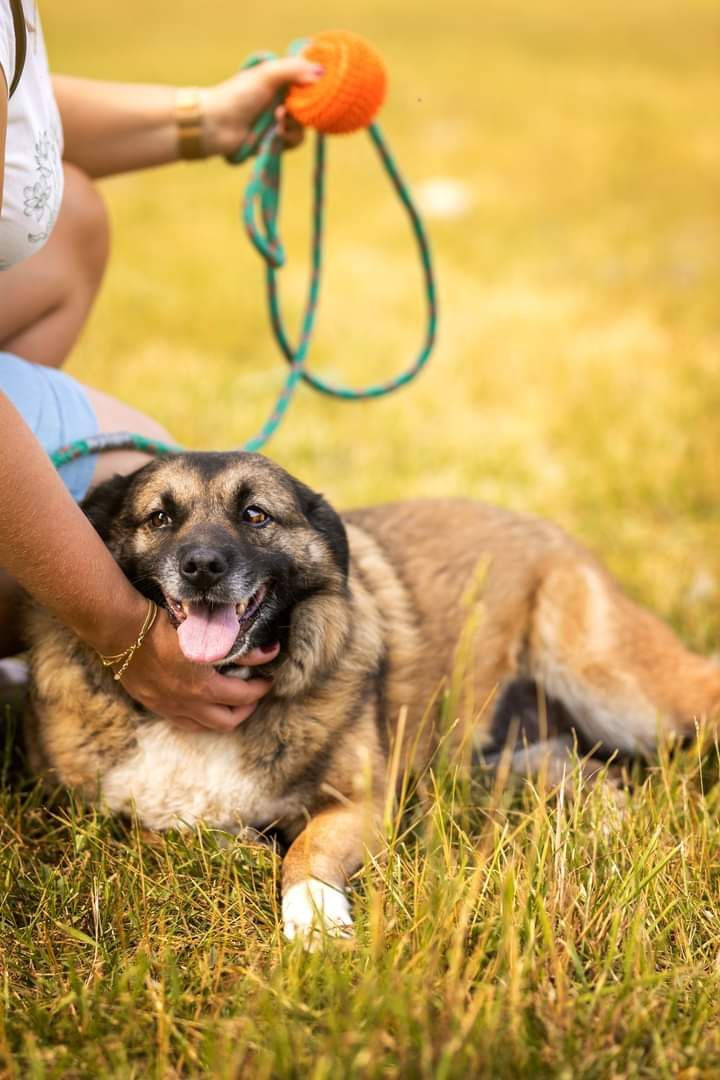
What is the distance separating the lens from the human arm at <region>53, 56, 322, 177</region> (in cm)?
306

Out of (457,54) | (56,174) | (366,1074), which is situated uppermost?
(457,54)

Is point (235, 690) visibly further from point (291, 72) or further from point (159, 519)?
point (291, 72)

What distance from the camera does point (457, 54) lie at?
1616 cm

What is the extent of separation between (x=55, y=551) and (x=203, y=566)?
31 centimetres

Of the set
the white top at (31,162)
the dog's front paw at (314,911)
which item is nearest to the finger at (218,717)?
the dog's front paw at (314,911)

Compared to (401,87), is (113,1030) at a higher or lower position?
lower

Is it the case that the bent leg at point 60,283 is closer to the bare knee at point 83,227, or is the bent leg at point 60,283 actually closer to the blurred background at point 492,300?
the bare knee at point 83,227

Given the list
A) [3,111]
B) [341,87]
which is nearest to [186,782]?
[3,111]

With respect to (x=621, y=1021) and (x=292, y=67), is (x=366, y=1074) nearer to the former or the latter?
(x=621, y=1021)

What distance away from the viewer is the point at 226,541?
2316mm

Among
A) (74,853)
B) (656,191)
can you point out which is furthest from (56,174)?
(656,191)

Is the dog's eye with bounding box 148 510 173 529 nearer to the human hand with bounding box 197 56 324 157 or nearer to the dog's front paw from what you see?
the dog's front paw

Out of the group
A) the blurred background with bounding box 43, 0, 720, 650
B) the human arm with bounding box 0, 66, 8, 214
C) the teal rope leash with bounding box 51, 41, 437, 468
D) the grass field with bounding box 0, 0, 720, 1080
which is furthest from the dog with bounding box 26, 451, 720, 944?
the human arm with bounding box 0, 66, 8, 214

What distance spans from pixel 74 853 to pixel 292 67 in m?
2.18
